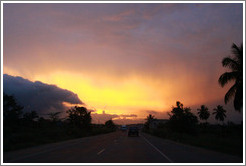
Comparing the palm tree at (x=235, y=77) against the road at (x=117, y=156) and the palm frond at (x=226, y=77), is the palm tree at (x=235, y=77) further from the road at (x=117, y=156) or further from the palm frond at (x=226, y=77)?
the road at (x=117, y=156)

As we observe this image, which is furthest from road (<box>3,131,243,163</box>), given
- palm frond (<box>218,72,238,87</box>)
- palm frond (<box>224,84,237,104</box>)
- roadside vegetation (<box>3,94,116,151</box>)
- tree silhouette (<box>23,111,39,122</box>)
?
tree silhouette (<box>23,111,39,122</box>)

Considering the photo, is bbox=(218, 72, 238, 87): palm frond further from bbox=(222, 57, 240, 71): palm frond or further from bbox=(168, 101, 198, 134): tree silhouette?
bbox=(168, 101, 198, 134): tree silhouette

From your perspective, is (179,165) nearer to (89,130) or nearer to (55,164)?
(55,164)

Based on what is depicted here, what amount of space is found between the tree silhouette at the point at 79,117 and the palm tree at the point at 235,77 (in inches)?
1828

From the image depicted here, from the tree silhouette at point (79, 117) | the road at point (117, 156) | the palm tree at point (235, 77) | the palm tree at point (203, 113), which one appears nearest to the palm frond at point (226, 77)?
the palm tree at point (235, 77)

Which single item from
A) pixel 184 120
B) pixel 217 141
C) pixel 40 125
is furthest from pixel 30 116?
pixel 217 141

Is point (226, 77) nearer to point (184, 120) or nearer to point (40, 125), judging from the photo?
point (184, 120)

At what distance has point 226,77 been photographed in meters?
28.0

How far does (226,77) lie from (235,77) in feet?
2.85

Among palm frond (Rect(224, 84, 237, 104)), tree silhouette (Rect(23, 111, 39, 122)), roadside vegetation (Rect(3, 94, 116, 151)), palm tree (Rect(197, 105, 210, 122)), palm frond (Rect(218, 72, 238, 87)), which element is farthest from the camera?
palm tree (Rect(197, 105, 210, 122))

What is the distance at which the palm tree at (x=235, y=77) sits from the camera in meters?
27.4

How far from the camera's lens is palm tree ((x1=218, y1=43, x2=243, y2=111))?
2735 cm

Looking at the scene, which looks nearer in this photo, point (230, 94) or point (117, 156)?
point (117, 156)

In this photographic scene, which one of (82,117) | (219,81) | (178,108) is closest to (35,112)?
(82,117)
